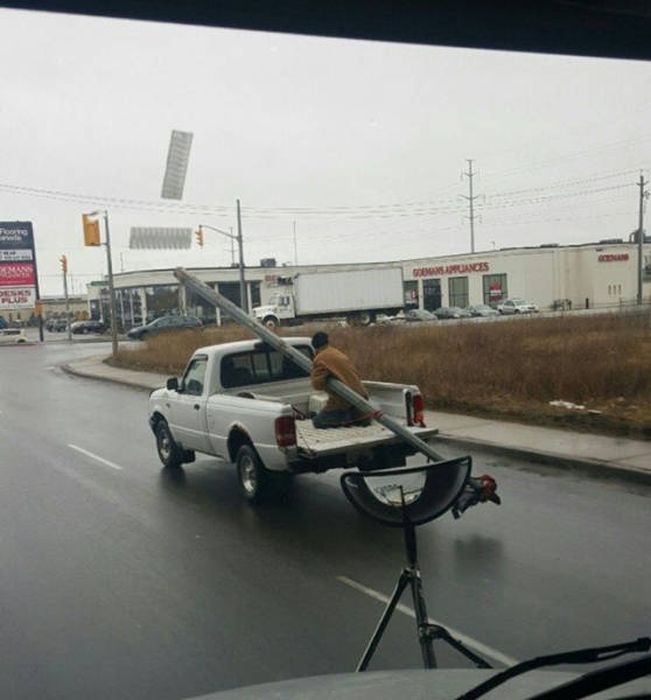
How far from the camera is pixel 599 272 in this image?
7462 centimetres

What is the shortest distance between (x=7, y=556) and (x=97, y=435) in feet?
25.2

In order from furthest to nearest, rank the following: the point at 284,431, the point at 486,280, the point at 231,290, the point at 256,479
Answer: the point at 231,290 < the point at 486,280 < the point at 256,479 < the point at 284,431

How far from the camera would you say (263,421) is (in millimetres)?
8266

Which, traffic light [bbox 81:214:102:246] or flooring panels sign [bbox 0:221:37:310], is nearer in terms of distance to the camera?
traffic light [bbox 81:214:102:246]

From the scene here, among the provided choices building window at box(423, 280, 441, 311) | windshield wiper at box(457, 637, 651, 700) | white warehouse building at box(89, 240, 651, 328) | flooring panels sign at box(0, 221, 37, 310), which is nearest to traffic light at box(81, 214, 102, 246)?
windshield wiper at box(457, 637, 651, 700)

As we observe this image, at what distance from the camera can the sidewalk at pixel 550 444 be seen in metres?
9.45

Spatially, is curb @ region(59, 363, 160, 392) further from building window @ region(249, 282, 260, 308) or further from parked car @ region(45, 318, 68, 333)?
A: parked car @ region(45, 318, 68, 333)

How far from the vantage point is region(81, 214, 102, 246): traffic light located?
90.8 ft

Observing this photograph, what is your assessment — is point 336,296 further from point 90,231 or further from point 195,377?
point 195,377

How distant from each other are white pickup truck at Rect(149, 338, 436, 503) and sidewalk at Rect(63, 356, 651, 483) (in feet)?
7.50

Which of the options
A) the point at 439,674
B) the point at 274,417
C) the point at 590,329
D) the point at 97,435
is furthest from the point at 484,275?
the point at 439,674

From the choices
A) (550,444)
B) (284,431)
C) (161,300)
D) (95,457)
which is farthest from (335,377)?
(161,300)

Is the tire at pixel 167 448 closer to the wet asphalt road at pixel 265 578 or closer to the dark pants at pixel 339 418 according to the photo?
the wet asphalt road at pixel 265 578

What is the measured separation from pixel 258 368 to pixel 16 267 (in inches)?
2502
